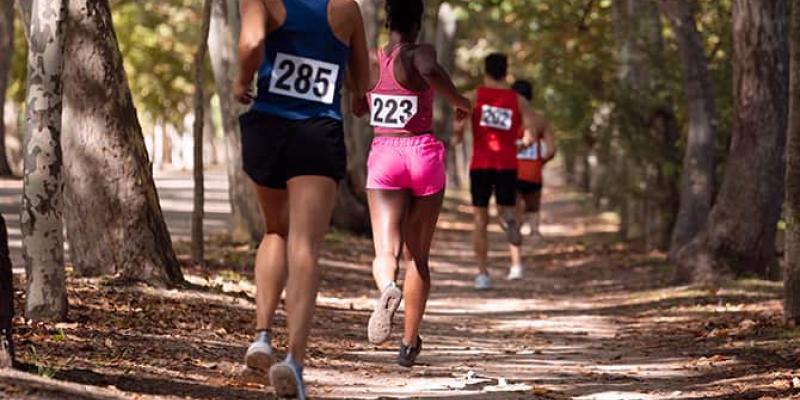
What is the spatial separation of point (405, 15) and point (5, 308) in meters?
3.49

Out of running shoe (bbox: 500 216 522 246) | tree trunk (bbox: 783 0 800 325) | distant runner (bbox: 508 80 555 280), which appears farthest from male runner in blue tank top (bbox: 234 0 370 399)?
distant runner (bbox: 508 80 555 280)

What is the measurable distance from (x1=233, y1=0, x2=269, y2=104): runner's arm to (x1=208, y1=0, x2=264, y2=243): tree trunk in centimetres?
1147

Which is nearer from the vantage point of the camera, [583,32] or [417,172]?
[417,172]

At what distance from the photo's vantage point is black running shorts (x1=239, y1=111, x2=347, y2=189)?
7.59m

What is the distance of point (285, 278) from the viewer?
26.2 feet

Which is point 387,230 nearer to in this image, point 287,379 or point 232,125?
point 287,379

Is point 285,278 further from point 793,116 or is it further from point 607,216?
point 607,216

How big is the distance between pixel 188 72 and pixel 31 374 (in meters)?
63.0

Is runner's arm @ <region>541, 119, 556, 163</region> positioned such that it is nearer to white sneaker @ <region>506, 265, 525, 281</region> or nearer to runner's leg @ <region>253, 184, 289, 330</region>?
white sneaker @ <region>506, 265, 525, 281</region>

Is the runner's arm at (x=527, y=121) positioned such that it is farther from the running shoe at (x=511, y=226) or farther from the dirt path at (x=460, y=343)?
the dirt path at (x=460, y=343)

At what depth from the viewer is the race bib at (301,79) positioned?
25.0ft

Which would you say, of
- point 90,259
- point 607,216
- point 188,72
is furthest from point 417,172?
point 188,72

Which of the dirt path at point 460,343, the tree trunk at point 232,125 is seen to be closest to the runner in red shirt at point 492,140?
the dirt path at point 460,343

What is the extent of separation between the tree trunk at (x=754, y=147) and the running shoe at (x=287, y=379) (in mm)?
8962
